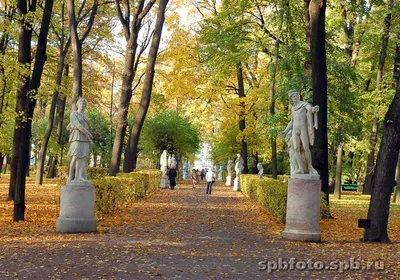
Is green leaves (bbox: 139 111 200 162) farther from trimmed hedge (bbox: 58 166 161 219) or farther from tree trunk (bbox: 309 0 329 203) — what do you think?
tree trunk (bbox: 309 0 329 203)

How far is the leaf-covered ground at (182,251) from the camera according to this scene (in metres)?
8.01

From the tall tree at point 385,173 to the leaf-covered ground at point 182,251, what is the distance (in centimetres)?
44

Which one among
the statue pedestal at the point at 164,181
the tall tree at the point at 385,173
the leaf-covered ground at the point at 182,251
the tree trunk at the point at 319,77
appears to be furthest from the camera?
the statue pedestal at the point at 164,181

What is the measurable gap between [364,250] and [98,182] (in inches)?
292

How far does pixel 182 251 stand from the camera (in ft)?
32.7

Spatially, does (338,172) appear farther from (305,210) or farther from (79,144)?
(79,144)

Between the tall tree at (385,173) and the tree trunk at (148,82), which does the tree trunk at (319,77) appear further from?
the tree trunk at (148,82)

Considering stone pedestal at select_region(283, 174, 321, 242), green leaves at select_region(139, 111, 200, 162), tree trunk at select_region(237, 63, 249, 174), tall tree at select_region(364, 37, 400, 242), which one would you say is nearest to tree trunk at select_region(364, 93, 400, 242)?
tall tree at select_region(364, 37, 400, 242)

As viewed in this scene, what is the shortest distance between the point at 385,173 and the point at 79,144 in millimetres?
6773

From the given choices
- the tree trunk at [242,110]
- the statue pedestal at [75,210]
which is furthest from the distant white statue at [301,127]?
the tree trunk at [242,110]

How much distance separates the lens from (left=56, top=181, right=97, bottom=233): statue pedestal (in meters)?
12.7

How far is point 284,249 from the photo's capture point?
10.6 meters

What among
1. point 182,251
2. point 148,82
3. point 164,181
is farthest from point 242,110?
point 182,251

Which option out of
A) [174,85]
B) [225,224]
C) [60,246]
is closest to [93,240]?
[60,246]
